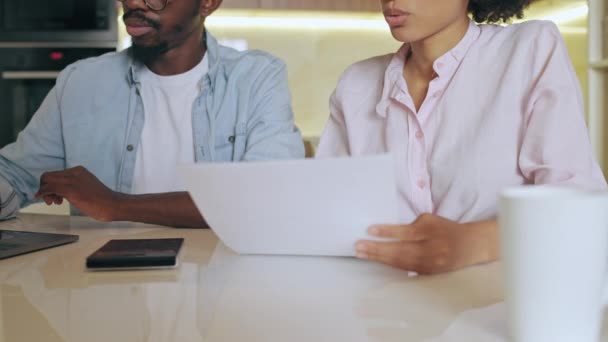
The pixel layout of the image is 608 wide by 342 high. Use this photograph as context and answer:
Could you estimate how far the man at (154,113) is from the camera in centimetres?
156

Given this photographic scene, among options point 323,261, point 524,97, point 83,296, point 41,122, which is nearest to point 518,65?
point 524,97

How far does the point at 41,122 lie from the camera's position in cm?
160

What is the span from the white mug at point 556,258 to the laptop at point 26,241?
66 centimetres

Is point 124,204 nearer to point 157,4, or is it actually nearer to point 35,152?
point 35,152

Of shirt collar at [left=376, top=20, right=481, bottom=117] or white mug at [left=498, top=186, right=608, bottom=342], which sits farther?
shirt collar at [left=376, top=20, right=481, bottom=117]

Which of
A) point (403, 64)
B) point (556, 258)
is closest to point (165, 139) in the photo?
point (403, 64)

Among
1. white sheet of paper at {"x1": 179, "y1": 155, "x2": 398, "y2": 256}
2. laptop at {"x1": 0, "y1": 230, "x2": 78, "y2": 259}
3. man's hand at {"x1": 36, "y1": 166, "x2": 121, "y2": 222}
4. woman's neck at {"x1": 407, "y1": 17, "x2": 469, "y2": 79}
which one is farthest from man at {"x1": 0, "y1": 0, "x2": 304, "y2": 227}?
white sheet of paper at {"x1": 179, "y1": 155, "x2": 398, "y2": 256}

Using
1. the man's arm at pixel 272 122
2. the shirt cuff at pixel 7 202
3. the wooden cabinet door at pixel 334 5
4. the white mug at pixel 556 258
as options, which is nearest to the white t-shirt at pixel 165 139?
the man's arm at pixel 272 122

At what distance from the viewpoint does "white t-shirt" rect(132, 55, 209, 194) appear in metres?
1.60

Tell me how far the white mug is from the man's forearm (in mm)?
774

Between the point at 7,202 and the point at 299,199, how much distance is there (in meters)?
0.83

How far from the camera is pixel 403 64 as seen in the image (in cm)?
119

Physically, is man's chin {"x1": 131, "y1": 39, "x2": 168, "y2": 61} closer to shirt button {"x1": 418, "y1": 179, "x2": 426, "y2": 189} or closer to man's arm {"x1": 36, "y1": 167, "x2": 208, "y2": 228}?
man's arm {"x1": 36, "y1": 167, "x2": 208, "y2": 228}

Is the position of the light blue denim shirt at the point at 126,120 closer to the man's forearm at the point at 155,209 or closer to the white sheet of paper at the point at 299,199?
the man's forearm at the point at 155,209
